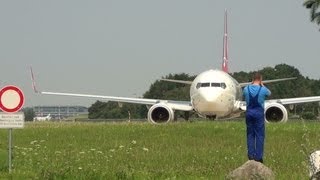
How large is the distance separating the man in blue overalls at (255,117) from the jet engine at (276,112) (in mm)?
24664

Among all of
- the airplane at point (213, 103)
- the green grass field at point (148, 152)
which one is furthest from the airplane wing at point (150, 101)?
the green grass field at point (148, 152)

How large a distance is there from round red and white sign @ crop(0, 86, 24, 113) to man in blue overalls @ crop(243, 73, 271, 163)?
5156mm

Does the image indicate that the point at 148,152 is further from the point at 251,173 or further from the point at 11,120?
the point at 251,173

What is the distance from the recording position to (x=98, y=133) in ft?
76.1

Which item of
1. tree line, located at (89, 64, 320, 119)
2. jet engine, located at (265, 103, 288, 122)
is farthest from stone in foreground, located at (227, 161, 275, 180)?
tree line, located at (89, 64, 320, 119)

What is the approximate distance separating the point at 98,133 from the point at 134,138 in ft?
6.39

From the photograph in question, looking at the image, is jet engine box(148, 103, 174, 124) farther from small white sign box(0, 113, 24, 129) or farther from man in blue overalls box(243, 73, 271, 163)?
man in blue overalls box(243, 73, 271, 163)

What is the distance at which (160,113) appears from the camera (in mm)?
40094

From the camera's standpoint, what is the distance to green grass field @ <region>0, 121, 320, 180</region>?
42.3 ft

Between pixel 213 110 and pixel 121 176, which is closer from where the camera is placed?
pixel 121 176

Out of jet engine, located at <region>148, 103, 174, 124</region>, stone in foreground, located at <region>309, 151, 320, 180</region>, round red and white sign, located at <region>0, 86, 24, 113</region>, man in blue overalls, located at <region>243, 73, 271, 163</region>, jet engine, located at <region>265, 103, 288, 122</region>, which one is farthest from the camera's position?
jet engine, located at <region>148, 103, 174, 124</region>

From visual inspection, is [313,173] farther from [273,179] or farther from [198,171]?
→ [198,171]

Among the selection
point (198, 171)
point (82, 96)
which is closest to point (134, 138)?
point (198, 171)

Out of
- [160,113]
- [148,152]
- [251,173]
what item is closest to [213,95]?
[160,113]
